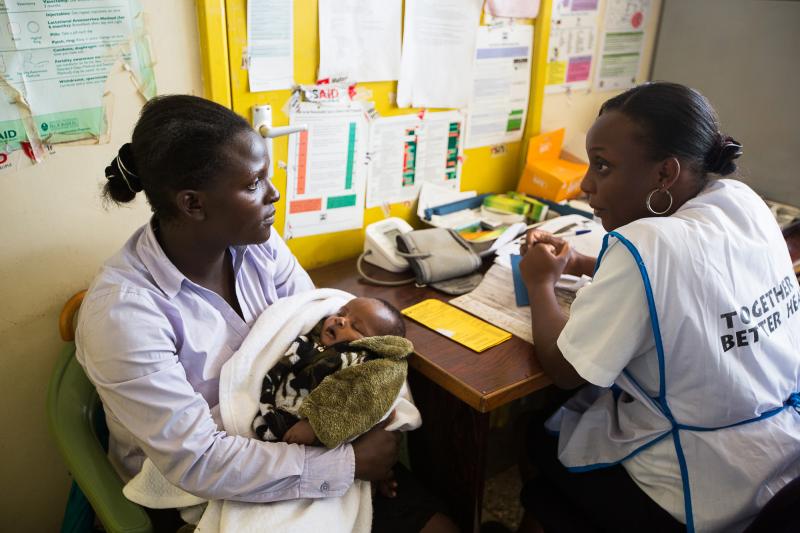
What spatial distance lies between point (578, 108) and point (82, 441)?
201 cm

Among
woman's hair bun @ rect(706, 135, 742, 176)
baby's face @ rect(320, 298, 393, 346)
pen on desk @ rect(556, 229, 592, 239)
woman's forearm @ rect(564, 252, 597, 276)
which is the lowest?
baby's face @ rect(320, 298, 393, 346)

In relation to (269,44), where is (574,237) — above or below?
below

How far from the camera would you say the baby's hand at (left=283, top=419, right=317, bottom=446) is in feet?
3.91

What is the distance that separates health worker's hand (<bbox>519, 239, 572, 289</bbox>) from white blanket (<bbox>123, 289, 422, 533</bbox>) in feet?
1.32

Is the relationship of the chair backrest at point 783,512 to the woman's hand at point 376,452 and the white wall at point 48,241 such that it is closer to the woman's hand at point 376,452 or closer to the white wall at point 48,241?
the woman's hand at point 376,452

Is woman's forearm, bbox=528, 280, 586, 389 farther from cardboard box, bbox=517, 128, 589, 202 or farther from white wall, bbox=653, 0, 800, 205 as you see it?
white wall, bbox=653, 0, 800, 205

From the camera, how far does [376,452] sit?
1242mm

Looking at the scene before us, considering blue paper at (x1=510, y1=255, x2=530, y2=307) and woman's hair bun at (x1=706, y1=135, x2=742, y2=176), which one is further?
blue paper at (x1=510, y1=255, x2=530, y2=307)

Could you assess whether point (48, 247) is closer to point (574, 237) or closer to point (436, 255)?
point (436, 255)

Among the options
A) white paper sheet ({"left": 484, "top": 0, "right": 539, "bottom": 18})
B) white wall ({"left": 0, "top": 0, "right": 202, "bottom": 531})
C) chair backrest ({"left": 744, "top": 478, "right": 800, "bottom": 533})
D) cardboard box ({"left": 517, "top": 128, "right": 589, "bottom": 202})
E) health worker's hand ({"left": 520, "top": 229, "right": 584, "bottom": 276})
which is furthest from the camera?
cardboard box ({"left": 517, "top": 128, "right": 589, "bottom": 202})

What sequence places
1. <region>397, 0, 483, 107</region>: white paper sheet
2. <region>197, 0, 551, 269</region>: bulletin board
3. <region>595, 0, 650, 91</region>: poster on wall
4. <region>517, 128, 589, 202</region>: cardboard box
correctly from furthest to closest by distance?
<region>595, 0, 650, 91</region>: poster on wall → <region>517, 128, 589, 202</region>: cardboard box → <region>397, 0, 483, 107</region>: white paper sheet → <region>197, 0, 551, 269</region>: bulletin board

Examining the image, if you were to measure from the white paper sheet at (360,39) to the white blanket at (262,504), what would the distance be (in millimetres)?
696

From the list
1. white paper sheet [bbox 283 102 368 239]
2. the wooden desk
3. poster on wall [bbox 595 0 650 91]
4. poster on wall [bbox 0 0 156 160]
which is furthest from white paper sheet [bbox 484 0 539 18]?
poster on wall [bbox 0 0 156 160]

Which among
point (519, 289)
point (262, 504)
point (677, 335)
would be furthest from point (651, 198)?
point (262, 504)
